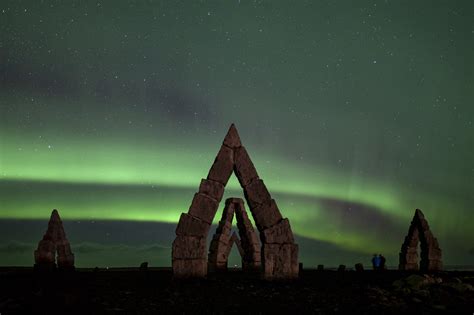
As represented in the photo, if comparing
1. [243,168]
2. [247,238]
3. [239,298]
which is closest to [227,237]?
[247,238]

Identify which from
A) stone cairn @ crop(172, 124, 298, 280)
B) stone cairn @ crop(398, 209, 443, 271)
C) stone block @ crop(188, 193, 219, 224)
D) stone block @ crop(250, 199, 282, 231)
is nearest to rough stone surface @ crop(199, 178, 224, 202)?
stone cairn @ crop(172, 124, 298, 280)

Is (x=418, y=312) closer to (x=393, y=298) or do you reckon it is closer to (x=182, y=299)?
(x=393, y=298)

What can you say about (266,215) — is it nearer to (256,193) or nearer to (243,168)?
(256,193)

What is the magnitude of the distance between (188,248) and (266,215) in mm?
2435

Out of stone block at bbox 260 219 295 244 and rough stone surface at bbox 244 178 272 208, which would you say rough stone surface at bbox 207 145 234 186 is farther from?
stone block at bbox 260 219 295 244

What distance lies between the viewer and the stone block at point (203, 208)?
13.9 m

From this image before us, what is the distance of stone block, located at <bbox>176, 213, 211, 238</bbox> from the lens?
543 inches

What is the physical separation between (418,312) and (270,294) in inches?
131

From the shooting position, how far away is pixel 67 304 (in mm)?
9023

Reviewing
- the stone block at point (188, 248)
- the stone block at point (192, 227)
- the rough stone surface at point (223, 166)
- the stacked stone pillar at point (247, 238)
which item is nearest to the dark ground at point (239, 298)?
the stone block at point (188, 248)

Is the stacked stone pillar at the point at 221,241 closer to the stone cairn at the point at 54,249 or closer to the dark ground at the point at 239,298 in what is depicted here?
the stone cairn at the point at 54,249

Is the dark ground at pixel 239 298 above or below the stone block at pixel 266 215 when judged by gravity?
below

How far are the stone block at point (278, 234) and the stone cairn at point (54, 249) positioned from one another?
43.7 feet

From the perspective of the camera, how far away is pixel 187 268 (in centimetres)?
1364
